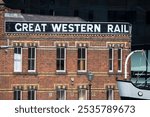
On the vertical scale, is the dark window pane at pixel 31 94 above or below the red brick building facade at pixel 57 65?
below

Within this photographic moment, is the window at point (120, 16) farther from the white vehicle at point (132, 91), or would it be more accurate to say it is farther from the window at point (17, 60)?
the white vehicle at point (132, 91)

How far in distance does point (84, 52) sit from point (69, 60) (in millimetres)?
1635

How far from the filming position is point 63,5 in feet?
234

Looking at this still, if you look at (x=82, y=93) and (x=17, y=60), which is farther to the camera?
(x=82, y=93)

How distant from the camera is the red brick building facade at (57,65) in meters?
45.4

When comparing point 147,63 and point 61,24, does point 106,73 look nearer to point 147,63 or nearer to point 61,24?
point 61,24

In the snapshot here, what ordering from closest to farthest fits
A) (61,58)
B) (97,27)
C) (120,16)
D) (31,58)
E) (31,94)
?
(31,94) < (31,58) < (61,58) < (97,27) < (120,16)

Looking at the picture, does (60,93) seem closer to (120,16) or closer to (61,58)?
(61,58)

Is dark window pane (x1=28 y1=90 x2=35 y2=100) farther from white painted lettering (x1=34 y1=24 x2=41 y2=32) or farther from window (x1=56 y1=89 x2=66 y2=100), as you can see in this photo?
white painted lettering (x1=34 y1=24 x2=41 y2=32)

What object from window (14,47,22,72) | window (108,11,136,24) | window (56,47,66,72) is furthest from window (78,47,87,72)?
window (108,11,136,24)

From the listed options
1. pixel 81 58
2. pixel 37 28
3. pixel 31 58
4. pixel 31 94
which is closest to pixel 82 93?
pixel 81 58

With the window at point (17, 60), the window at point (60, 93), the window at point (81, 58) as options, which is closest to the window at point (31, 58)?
the window at point (17, 60)

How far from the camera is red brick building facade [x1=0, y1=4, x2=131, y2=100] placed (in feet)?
149

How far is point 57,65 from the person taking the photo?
46312 millimetres
